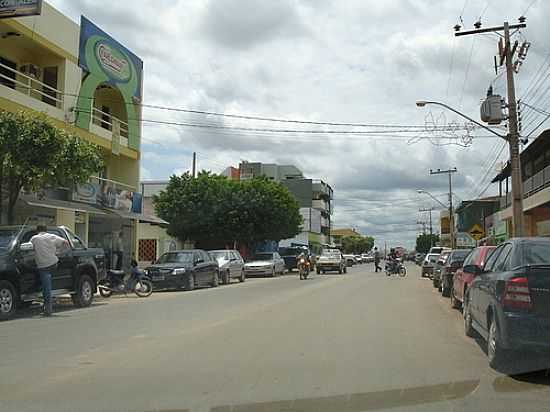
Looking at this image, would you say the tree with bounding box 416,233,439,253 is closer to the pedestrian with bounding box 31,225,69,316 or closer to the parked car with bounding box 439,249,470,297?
the parked car with bounding box 439,249,470,297

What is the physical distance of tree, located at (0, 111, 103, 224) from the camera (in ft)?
56.2

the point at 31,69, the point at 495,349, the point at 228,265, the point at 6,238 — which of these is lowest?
the point at 495,349

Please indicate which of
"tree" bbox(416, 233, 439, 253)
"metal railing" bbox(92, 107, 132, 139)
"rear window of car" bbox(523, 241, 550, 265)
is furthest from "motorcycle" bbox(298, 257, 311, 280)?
"tree" bbox(416, 233, 439, 253)

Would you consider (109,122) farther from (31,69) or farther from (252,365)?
(252,365)

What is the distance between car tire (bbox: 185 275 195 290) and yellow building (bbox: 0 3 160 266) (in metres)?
5.01

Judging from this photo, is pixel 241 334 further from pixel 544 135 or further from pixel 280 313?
pixel 544 135

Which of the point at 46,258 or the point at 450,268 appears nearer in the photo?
the point at 46,258

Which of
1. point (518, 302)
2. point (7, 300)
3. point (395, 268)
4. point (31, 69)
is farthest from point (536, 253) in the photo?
point (395, 268)

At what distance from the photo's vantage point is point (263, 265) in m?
38.5

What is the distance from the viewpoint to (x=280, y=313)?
1515cm

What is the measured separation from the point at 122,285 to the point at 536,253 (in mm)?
14674

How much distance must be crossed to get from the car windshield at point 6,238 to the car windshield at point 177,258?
1030 cm

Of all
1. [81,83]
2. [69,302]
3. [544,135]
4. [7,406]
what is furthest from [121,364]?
[544,135]

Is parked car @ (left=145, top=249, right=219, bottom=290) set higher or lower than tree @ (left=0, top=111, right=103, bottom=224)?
lower
